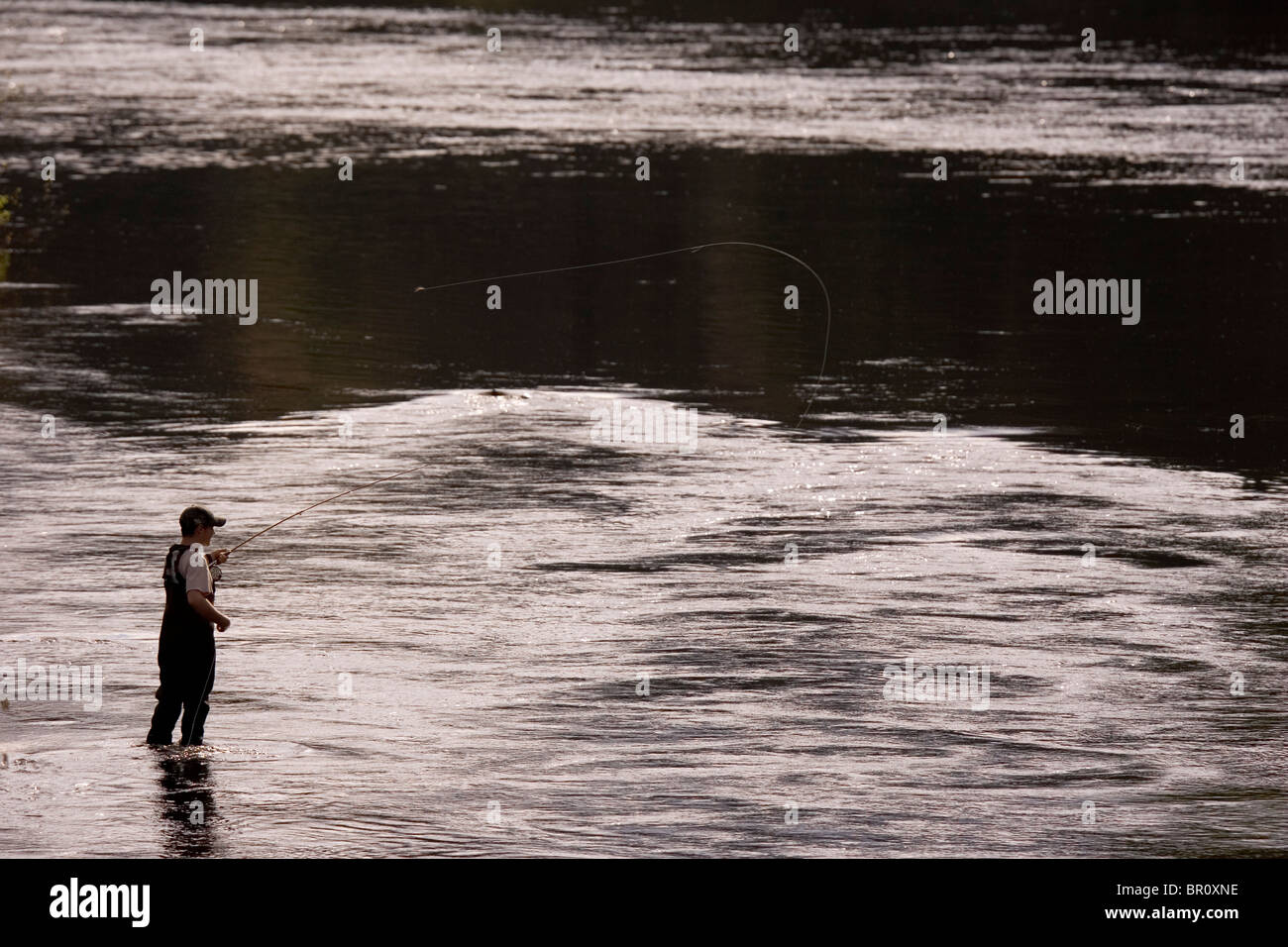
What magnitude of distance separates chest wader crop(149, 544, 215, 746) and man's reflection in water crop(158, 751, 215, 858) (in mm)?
183

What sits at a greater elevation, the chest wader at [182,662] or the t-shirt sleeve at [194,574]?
the t-shirt sleeve at [194,574]

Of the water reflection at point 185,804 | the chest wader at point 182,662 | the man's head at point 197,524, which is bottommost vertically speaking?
the water reflection at point 185,804

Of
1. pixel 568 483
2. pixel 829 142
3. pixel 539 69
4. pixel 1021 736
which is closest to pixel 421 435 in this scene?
pixel 568 483

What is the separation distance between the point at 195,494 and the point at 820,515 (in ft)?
16.7

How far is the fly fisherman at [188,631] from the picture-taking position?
12.1m

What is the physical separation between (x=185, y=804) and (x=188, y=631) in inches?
43.0

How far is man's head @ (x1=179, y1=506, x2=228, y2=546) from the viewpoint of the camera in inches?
478

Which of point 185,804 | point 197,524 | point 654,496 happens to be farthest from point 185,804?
point 654,496

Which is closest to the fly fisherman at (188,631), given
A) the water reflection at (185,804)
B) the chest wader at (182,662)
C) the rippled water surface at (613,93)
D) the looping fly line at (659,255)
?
the chest wader at (182,662)

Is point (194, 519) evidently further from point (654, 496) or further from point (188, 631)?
point (654, 496)

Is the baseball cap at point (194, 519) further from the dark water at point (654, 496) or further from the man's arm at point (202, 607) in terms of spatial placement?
the dark water at point (654, 496)

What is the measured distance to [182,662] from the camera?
1216 centimetres

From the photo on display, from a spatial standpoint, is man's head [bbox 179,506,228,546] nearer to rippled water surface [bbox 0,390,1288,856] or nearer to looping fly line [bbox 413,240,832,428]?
rippled water surface [bbox 0,390,1288,856]

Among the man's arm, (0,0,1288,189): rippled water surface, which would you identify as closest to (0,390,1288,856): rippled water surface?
the man's arm
